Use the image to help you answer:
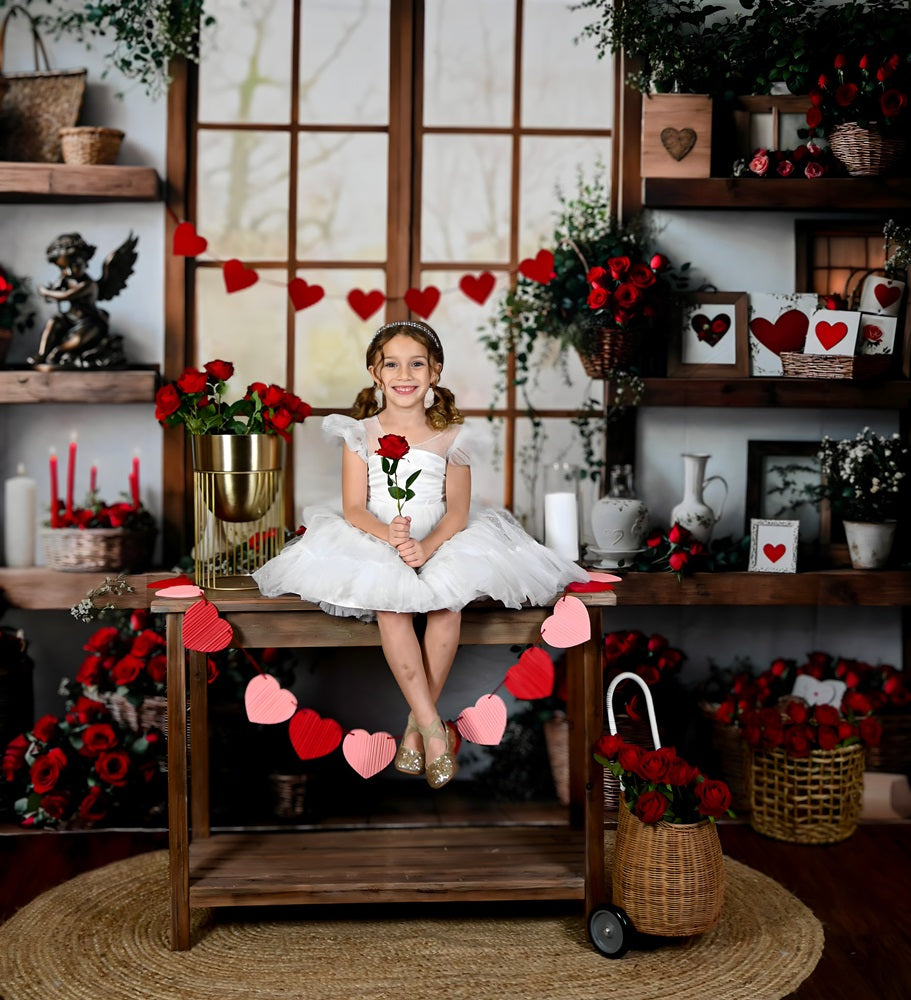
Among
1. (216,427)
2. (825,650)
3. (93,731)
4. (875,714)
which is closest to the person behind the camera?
(216,427)

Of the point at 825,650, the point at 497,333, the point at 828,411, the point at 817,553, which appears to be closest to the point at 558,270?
the point at 497,333

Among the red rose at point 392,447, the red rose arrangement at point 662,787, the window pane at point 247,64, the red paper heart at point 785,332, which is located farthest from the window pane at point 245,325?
the red rose arrangement at point 662,787

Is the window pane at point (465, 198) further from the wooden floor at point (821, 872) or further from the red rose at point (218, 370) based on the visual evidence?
the wooden floor at point (821, 872)

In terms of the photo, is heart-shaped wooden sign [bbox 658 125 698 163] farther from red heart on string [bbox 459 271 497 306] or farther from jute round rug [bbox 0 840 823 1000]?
jute round rug [bbox 0 840 823 1000]

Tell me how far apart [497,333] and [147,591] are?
1405 mm

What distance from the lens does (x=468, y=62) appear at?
3629mm

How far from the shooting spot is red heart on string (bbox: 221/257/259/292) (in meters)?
3.48

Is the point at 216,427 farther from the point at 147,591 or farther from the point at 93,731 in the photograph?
the point at 93,731

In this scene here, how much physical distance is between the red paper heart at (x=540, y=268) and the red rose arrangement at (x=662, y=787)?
1590mm

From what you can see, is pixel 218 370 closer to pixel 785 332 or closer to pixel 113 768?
pixel 113 768

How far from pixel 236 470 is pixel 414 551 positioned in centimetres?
52

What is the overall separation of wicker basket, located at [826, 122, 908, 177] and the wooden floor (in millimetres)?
2023

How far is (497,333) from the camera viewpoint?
12.0 feet

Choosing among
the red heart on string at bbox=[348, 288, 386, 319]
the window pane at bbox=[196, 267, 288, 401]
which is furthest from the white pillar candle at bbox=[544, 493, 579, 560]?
the window pane at bbox=[196, 267, 288, 401]
